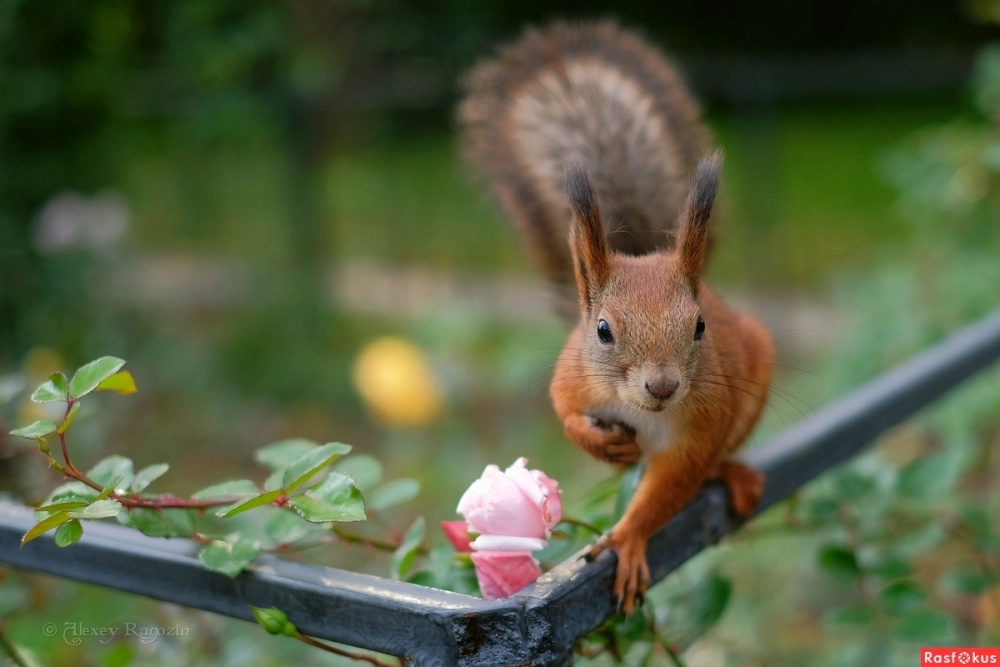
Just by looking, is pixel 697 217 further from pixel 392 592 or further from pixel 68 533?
pixel 68 533

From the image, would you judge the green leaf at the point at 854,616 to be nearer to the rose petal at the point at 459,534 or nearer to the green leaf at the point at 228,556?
the rose petal at the point at 459,534

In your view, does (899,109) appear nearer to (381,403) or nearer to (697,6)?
(697,6)

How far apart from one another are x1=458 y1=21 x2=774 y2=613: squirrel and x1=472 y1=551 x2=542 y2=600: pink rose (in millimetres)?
64

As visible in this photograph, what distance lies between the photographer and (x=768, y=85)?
4.07 meters

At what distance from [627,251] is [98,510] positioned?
560 mm

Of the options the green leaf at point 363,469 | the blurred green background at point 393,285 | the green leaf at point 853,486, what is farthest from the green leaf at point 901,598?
the green leaf at point 363,469

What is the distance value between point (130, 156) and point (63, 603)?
221 centimetres

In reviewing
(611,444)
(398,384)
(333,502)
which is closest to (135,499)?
(333,502)

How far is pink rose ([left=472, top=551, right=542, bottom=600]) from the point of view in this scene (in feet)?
2.14

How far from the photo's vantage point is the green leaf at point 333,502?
633mm

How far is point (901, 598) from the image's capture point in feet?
3.04

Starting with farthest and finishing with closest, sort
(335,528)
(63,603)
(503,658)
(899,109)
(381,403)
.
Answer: (899,109) < (381,403) < (63,603) < (335,528) < (503,658)

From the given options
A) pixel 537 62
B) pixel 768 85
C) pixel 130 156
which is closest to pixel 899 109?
pixel 768 85

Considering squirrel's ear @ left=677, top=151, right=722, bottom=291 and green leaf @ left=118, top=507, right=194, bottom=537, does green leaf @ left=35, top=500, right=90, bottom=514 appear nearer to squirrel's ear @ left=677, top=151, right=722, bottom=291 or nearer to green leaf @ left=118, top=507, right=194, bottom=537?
green leaf @ left=118, top=507, right=194, bottom=537
